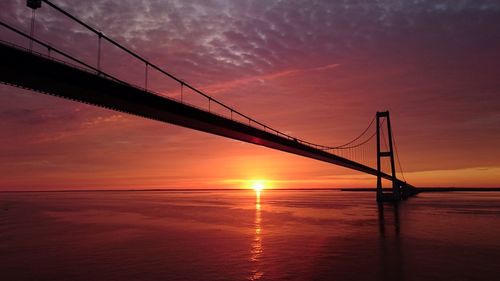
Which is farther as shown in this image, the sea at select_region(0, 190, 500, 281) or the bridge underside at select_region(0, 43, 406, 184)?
the bridge underside at select_region(0, 43, 406, 184)

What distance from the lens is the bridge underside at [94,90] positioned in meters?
18.7

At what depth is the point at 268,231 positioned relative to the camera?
30797mm

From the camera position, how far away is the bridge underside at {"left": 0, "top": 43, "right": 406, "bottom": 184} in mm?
18719

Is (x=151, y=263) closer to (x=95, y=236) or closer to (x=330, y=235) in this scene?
(x=95, y=236)

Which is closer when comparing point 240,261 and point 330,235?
point 240,261

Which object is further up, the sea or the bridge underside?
the bridge underside

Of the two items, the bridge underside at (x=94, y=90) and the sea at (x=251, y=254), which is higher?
the bridge underside at (x=94, y=90)

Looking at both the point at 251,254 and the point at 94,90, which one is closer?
the point at 251,254

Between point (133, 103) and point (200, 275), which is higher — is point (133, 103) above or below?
above

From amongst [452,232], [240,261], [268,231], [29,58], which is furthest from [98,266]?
[452,232]

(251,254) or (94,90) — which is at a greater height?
(94,90)

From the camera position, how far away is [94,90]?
73.1ft

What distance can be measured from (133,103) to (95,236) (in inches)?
402

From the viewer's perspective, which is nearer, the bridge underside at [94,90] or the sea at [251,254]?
the sea at [251,254]
